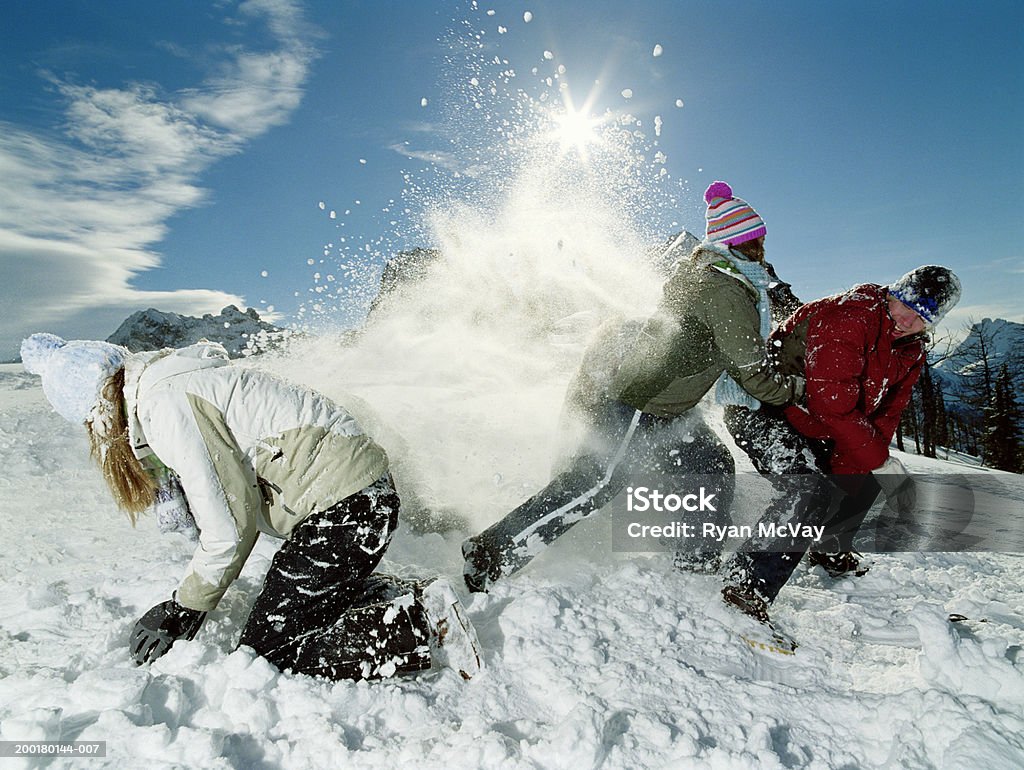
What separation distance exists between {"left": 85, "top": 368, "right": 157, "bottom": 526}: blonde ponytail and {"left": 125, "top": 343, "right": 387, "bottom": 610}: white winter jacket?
0.05 metres

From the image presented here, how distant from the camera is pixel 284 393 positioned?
2.41m

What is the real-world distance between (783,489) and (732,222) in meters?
1.42

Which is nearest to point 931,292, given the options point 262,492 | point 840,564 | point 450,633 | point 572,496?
point 840,564

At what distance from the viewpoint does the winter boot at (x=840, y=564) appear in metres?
3.79

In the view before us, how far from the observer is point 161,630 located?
7.73ft

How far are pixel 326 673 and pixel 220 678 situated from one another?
352 mm

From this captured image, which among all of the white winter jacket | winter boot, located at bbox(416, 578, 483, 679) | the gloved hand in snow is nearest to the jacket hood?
the white winter jacket

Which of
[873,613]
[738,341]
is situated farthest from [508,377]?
[873,613]

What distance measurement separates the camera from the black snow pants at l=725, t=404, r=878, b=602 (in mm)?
3092

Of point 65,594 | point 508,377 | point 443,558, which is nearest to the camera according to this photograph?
point 65,594

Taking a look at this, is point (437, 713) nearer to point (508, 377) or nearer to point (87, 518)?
point (87, 518)

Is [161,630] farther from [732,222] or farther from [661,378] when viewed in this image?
[732,222]

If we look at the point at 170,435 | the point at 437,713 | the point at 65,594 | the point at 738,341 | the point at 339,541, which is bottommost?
the point at 65,594

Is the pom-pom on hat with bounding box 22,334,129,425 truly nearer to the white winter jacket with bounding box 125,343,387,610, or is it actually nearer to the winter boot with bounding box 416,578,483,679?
the white winter jacket with bounding box 125,343,387,610
